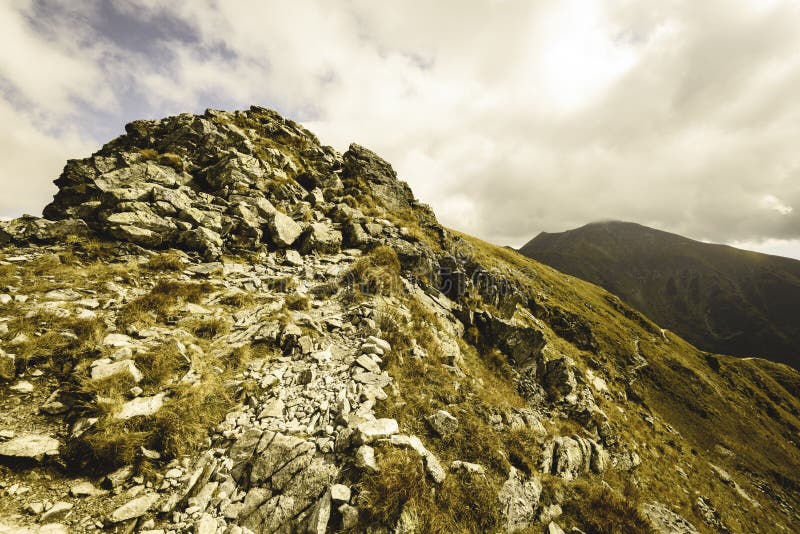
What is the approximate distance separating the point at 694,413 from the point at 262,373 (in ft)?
345

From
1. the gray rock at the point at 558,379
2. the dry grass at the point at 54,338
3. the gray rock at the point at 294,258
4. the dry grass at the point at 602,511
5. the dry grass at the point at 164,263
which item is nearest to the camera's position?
the dry grass at the point at 54,338

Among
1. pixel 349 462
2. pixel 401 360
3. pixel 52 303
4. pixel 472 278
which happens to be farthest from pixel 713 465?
pixel 52 303

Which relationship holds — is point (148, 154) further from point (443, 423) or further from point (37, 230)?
point (443, 423)

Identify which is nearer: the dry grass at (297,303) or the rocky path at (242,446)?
the rocky path at (242,446)

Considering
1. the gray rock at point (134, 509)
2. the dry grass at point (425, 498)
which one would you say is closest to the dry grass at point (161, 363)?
the gray rock at point (134, 509)

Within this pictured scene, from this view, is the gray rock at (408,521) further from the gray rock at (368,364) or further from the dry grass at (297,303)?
the dry grass at (297,303)

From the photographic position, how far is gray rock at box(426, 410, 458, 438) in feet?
32.8

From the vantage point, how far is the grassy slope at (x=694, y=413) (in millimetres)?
35697

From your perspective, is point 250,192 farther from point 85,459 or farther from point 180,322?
point 85,459

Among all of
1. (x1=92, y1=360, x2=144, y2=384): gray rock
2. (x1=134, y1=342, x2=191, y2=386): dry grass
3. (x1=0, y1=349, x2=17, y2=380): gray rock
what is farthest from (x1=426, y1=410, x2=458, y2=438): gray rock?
(x1=0, y1=349, x2=17, y2=380): gray rock

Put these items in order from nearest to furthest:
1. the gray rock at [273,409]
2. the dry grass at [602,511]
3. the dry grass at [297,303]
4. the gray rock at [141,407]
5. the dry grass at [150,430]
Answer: the dry grass at [150,430] < the gray rock at [141,407] < the gray rock at [273,409] < the dry grass at [602,511] < the dry grass at [297,303]

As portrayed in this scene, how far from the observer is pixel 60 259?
13.5m

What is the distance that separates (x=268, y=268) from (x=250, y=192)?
7294 mm

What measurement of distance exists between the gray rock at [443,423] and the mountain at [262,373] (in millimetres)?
44
